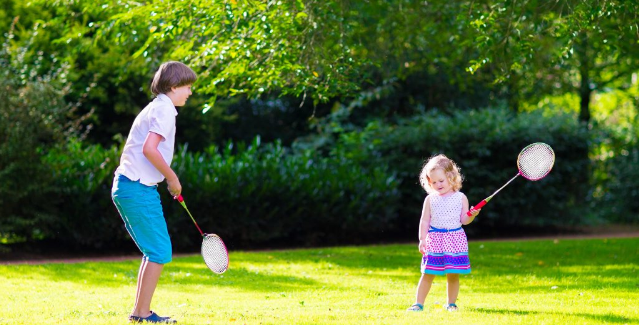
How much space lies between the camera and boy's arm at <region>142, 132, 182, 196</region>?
5.42 m

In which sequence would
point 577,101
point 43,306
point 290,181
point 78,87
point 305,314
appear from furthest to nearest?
point 577,101 < point 78,87 < point 290,181 < point 43,306 < point 305,314

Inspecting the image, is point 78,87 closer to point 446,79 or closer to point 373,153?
point 373,153

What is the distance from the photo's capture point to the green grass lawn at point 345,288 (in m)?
6.33

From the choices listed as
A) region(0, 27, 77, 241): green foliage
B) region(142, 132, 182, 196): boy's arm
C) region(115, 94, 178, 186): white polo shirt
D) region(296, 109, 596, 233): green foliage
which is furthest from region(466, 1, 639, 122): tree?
region(0, 27, 77, 241): green foliage

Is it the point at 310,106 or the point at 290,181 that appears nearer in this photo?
the point at 290,181

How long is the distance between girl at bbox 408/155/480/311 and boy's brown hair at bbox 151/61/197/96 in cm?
217

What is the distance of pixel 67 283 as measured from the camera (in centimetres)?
940

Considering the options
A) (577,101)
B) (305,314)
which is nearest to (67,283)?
(305,314)

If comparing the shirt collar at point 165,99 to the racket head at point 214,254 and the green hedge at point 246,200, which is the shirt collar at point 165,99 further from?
the green hedge at point 246,200

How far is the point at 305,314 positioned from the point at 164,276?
3.89m

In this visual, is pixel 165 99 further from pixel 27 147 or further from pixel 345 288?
pixel 27 147

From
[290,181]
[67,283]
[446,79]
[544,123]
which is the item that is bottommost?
[67,283]

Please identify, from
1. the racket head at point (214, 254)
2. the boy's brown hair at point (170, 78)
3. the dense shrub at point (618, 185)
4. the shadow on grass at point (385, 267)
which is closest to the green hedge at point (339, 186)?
the dense shrub at point (618, 185)

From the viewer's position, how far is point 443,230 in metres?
6.68
